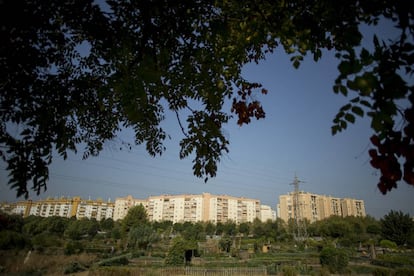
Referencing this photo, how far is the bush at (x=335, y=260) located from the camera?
18156mm

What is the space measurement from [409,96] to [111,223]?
69.1m

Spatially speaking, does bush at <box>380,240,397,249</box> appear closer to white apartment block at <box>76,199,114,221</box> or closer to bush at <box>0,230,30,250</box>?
bush at <box>0,230,30,250</box>

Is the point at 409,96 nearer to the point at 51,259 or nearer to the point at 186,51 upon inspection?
the point at 186,51

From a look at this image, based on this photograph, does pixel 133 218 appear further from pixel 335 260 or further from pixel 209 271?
pixel 335 260

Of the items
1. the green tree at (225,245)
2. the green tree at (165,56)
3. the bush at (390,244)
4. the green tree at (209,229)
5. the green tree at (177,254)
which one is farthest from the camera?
the green tree at (209,229)

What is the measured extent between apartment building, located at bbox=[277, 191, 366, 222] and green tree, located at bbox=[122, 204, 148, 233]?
54523 mm

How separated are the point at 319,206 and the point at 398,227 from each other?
184 feet

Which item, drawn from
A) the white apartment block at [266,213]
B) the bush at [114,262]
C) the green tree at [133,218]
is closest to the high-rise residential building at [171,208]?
the white apartment block at [266,213]

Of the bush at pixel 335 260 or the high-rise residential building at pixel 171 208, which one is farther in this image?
the high-rise residential building at pixel 171 208

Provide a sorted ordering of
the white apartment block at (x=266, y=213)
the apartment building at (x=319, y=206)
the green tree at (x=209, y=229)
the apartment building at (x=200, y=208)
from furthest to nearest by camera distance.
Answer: the white apartment block at (x=266, y=213) → the apartment building at (x=200, y=208) → the apartment building at (x=319, y=206) → the green tree at (x=209, y=229)

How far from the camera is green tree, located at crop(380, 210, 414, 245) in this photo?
34.2m

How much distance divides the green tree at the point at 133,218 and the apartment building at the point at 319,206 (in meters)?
54.5

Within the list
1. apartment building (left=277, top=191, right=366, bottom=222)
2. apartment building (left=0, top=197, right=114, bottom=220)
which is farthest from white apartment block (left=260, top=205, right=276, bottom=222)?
apartment building (left=0, top=197, right=114, bottom=220)

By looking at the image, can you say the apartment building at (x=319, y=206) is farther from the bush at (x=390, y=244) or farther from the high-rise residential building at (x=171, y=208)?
the bush at (x=390, y=244)
